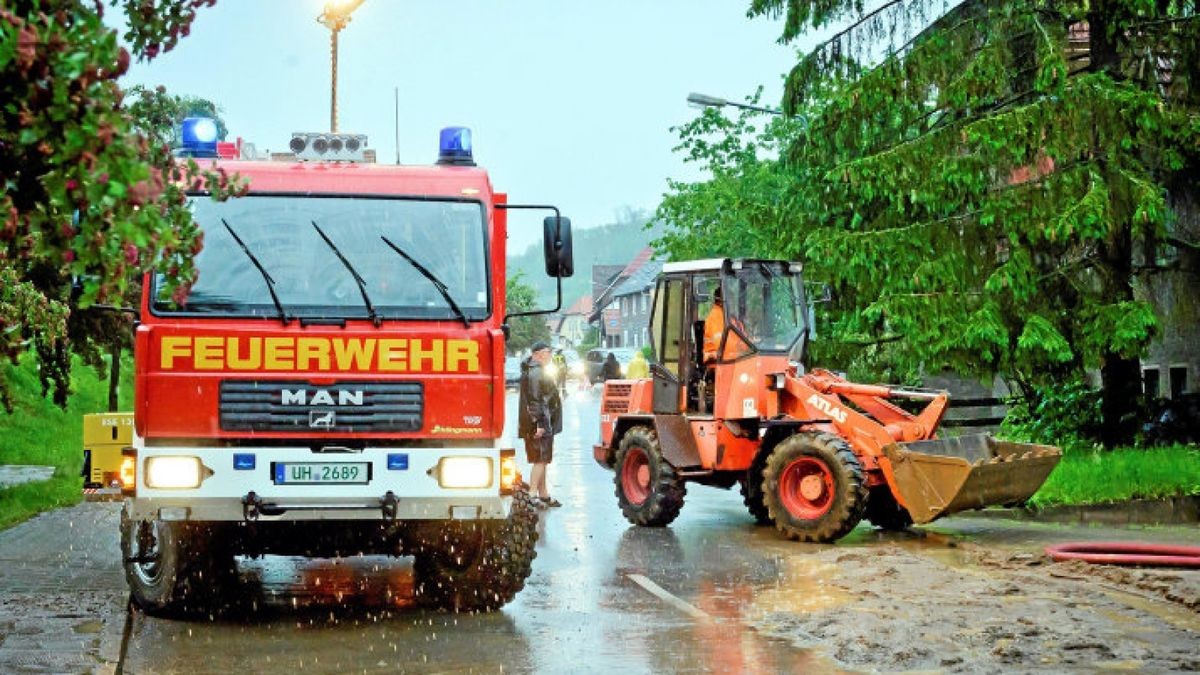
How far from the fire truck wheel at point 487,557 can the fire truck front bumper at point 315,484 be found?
43 cm

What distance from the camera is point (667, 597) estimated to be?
1169cm

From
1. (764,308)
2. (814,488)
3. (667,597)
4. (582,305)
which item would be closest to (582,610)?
(667,597)

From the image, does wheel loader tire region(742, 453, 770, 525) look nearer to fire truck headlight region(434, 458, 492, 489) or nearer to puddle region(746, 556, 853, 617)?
puddle region(746, 556, 853, 617)

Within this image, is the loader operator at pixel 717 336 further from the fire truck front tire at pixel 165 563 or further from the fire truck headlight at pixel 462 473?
the fire truck front tire at pixel 165 563

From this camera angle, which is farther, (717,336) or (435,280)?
(717,336)

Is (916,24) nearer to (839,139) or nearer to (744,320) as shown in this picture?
(839,139)

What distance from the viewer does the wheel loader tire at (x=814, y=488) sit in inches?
595

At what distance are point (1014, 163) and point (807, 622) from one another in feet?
35.5

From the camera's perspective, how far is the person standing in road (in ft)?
62.0

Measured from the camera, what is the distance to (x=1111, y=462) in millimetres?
18781

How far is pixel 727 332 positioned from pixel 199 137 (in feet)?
22.7

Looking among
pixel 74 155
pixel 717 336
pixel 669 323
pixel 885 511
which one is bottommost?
pixel 885 511

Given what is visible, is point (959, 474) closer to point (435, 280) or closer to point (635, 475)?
point (635, 475)

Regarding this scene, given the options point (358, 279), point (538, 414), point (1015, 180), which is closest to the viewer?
point (358, 279)
